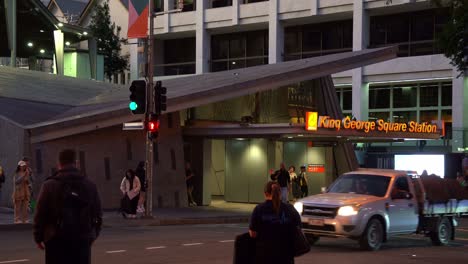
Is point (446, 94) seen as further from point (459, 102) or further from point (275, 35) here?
point (275, 35)

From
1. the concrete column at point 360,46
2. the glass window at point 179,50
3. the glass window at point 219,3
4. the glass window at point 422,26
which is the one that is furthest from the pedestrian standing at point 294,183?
the glass window at point 179,50

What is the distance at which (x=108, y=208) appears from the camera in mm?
26844

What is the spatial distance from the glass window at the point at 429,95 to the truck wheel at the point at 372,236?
3573 cm

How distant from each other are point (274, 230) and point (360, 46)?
1741 inches

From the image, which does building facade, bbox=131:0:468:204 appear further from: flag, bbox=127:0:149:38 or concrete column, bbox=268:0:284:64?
flag, bbox=127:0:149:38

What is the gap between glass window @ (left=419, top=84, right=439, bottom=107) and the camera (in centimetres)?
5069

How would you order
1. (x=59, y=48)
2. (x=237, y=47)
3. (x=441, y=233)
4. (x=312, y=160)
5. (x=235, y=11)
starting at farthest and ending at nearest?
(x=237, y=47) → (x=235, y=11) → (x=59, y=48) → (x=312, y=160) → (x=441, y=233)

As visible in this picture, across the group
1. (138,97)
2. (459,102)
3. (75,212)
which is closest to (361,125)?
(138,97)

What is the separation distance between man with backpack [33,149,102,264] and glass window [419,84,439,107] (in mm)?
45775

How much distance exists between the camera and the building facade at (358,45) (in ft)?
159

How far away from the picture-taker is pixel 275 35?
55.2 meters

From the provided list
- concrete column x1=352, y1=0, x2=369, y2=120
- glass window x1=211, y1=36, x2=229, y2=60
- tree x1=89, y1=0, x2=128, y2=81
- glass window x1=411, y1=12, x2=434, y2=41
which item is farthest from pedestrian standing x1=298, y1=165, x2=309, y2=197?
glass window x1=211, y1=36, x2=229, y2=60

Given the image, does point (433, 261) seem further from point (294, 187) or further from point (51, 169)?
point (294, 187)

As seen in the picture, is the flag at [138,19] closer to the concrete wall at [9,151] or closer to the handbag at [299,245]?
the concrete wall at [9,151]
